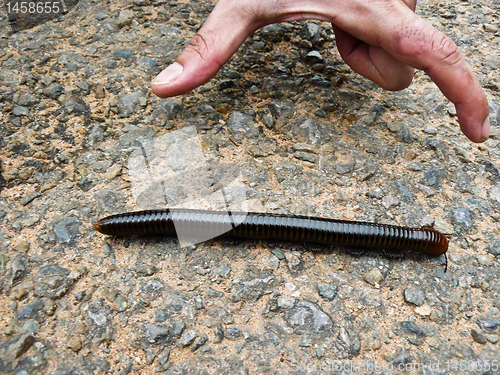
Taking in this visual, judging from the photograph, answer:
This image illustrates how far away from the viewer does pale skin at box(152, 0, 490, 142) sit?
282 centimetres

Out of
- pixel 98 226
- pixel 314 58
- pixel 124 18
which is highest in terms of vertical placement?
pixel 124 18

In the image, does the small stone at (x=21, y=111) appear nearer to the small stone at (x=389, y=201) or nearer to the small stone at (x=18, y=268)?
the small stone at (x=18, y=268)

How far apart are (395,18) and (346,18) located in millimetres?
404

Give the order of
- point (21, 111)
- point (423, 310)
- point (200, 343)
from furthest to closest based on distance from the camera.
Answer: point (21, 111)
point (423, 310)
point (200, 343)

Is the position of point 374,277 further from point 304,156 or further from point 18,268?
point 18,268

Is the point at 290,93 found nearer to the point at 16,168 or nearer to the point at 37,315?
the point at 16,168

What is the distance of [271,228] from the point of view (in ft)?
9.07

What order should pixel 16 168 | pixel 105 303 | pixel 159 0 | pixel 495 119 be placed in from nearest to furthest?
pixel 105 303
pixel 16 168
pixel 495 119
pixel 159 0

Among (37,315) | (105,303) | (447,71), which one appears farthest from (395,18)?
(37,315)

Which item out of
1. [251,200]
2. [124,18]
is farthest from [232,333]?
[124,18]

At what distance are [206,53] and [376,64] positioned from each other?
1.64 metres

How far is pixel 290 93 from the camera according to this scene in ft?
12.8

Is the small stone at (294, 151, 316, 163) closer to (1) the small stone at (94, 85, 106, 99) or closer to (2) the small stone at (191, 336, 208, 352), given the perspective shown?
(2) the small stone at (191, 336, 208, 352)

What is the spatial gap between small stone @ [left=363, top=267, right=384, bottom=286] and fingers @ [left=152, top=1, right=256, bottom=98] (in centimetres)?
201
